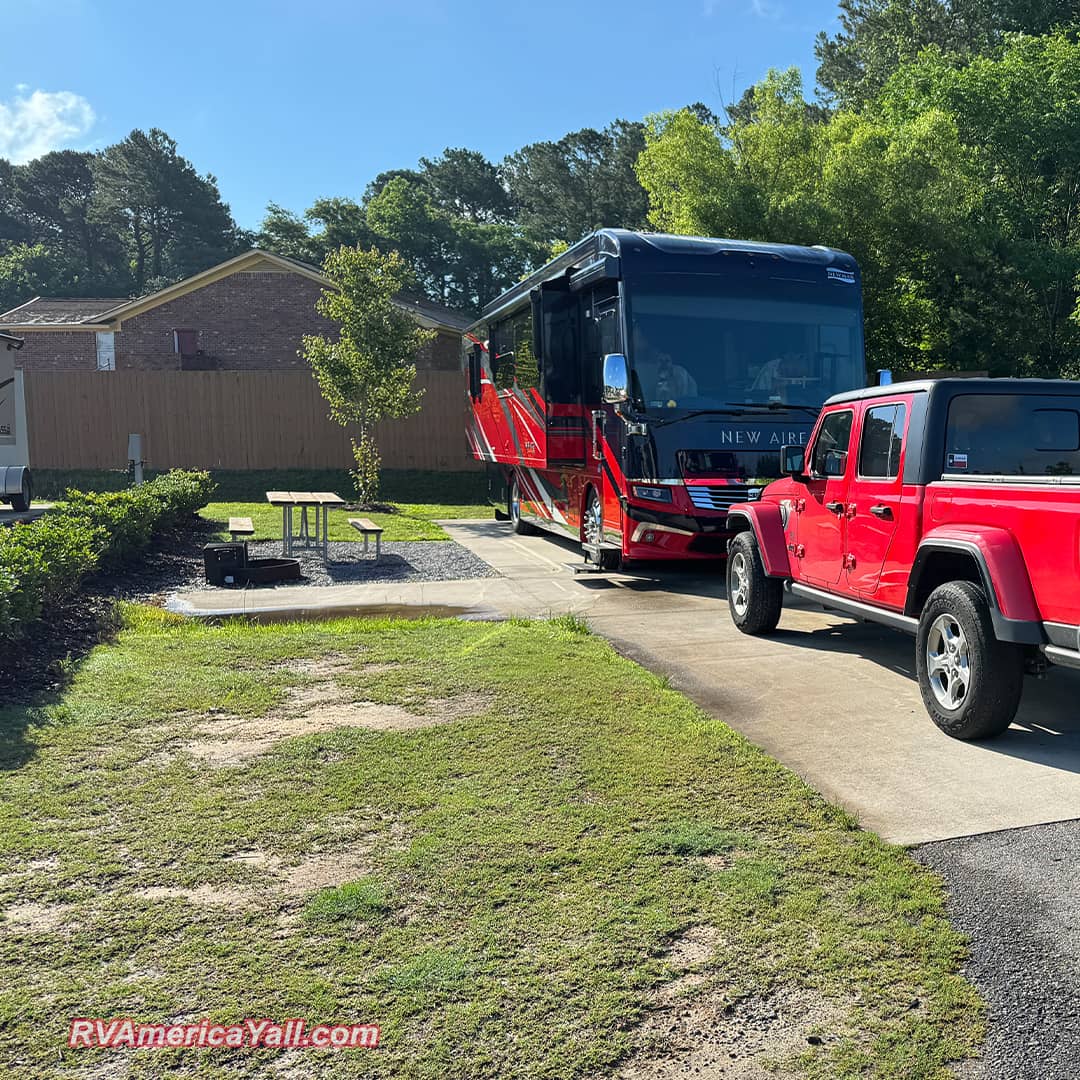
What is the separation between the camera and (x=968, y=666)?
5125mm

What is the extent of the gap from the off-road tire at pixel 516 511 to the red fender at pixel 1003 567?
10.7 m

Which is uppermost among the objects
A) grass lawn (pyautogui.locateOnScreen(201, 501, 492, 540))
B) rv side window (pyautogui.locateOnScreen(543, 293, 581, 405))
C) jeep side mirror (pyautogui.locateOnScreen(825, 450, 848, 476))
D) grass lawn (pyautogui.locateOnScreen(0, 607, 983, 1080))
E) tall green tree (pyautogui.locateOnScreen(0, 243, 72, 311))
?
tall green tree (pyautogui.locateOnScreen(0, 243, 72, 311))

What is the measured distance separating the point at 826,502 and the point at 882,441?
0.78 meters

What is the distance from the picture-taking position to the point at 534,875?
3648 mm

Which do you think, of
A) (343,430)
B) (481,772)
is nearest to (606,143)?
(343,430)

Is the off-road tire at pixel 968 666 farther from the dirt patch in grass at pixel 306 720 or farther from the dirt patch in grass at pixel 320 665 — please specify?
the dirt patch in grass at pixel 320 665

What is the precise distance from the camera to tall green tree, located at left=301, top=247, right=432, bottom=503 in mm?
19250

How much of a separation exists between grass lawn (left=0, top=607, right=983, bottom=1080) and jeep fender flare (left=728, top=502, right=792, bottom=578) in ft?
7.88

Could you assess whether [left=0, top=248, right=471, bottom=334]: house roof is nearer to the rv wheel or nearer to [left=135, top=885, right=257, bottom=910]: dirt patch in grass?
the rv wheel

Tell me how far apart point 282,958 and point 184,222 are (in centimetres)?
7746

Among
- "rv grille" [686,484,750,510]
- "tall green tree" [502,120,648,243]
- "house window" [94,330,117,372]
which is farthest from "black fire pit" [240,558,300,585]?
"tall green tree" [502,120,648,243]

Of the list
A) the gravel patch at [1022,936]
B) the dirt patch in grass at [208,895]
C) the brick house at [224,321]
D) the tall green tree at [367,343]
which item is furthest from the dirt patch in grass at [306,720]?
the brick house at [224,321]

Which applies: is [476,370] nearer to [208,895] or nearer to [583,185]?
[208,895]

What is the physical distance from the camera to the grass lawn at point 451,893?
2748 mm
